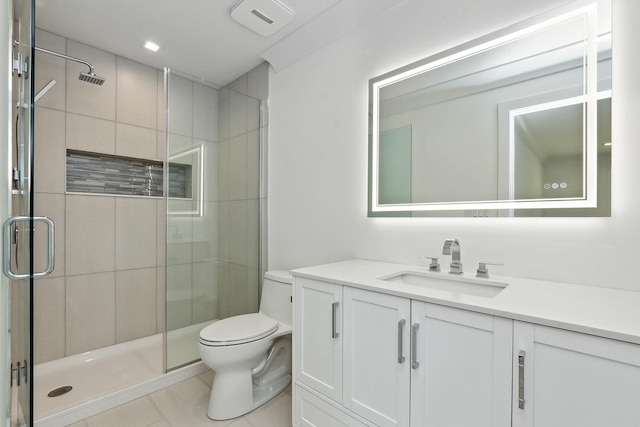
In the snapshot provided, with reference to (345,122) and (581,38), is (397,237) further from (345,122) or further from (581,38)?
(581,38)

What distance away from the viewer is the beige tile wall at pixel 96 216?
2.14 meters

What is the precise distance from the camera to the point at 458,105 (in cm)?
149

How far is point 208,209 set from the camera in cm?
226

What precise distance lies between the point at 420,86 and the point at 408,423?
1592mm

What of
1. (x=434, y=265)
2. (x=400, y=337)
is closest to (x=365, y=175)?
(x=434, y=265)

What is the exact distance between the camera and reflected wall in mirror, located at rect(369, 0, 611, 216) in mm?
1149

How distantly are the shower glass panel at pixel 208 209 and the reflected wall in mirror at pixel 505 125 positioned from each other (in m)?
1.21

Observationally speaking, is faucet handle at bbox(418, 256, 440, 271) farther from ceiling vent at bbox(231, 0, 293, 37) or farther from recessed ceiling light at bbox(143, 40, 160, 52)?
recessed ceiling light at bbox(143, 40, 160, 52)

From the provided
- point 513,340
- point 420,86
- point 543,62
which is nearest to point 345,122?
point 420,86

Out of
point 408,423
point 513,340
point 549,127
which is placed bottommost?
point 408,423

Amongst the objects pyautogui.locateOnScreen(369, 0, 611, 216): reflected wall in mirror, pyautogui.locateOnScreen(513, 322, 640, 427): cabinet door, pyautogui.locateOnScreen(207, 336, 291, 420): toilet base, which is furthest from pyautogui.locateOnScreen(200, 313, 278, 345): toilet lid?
pyautogui.locateOnScreen(513, 322, 640, 427): cabinet door

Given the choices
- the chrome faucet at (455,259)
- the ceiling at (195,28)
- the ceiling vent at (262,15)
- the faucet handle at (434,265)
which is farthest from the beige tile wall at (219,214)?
the chrome faucet at (455,259)

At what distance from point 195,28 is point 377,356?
2369 millimetres

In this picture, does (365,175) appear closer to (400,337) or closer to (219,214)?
(400,337)
